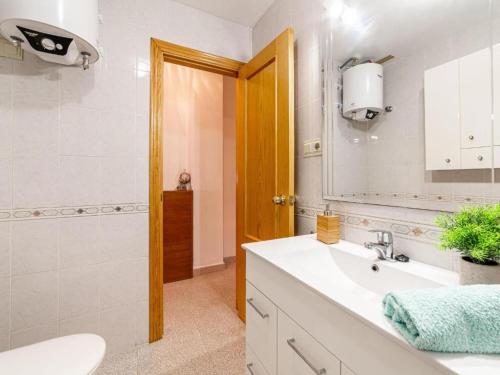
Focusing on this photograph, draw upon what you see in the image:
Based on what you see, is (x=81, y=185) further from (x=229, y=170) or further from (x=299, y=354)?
(x=229, y=170)

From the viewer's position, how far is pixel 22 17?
92cm

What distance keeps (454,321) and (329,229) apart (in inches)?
27.9

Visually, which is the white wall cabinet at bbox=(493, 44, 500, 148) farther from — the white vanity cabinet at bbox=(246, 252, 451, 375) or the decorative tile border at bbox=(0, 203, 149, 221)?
the decorative tile border at bbox=(0, 203, 149, 221)

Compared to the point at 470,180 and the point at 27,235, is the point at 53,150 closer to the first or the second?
the point at 27,235

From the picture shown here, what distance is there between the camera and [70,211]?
1382 mm

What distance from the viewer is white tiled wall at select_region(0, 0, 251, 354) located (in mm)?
1268

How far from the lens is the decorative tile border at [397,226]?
2.76 ft

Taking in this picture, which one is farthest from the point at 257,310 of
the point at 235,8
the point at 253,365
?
the point at 235,8

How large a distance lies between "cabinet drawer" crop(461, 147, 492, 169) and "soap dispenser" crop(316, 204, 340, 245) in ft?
1.67

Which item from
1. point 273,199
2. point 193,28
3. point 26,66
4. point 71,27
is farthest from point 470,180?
point 26,66

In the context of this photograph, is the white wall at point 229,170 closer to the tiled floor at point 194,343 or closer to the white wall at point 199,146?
the white wall at point 199,146

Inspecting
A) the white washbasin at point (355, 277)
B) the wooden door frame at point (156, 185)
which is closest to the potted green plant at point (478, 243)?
the white washbasin at point (355, 277)

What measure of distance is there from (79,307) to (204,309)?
0.94 m

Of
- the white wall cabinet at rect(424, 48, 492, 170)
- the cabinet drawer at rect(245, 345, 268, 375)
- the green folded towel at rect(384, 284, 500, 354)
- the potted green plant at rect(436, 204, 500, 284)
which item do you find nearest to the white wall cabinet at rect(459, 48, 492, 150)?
the white wall cabinet at rect(424, 48, 492, 170)
